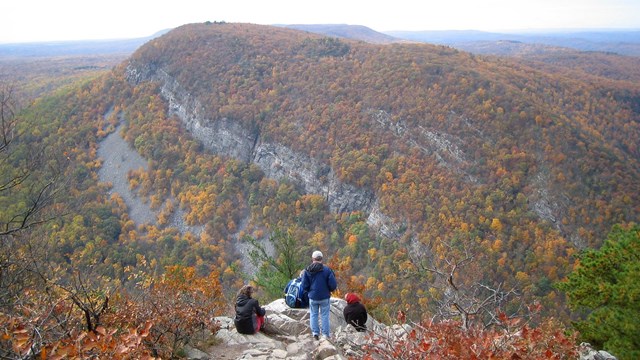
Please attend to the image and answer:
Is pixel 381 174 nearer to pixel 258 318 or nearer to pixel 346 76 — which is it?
pixel 346 76

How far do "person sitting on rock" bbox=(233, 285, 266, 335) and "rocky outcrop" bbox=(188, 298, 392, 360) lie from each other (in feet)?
0.82

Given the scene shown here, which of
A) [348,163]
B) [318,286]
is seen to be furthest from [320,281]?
[348,163]

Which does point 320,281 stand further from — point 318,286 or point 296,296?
point 296,296

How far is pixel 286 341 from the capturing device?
34.8ft

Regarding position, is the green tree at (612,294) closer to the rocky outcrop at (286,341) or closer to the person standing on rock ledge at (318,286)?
the rocky outcrop at (286,341)

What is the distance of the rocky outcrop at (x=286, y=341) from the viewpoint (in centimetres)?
918

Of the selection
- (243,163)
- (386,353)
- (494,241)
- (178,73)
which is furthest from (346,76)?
(386,353)

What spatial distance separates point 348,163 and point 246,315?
42880 millimetres

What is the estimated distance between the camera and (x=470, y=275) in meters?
36.9

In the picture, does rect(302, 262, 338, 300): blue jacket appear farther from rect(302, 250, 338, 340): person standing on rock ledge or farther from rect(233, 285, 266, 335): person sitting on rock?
rect(233, 285, 266, 335): person sitting on rock

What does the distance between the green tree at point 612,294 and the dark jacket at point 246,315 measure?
34.6 ft

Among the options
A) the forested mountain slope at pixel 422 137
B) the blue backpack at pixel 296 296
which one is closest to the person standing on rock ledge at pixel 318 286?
the blue backpack at pixel 296 296

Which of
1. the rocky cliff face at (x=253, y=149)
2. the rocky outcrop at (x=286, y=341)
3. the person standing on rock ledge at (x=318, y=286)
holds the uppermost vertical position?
the person standing on rock ledge at (x=318, y=286)

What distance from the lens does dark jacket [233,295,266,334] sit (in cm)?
1038
